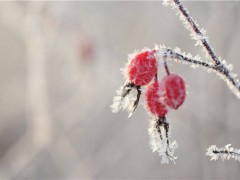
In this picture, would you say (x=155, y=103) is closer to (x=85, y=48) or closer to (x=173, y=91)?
(x=173, y=91)

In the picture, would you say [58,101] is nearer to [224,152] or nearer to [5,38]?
[5,38]

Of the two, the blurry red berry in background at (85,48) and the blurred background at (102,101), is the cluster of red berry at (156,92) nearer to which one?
the blurred background at (102,101)

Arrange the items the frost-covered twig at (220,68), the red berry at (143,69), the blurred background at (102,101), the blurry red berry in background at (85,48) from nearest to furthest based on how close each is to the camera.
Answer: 1. the frost-covered twig at (220,68)
2. the red berry at (143,69)
3. the blurred background at (102,101)
4. the blurry red berry in background at (85,48)

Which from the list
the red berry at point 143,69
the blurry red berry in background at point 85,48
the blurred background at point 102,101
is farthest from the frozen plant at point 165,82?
the blurry red berry in background at point 85,48

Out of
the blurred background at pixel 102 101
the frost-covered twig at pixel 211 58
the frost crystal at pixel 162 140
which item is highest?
the blurred background at pixel 102 101

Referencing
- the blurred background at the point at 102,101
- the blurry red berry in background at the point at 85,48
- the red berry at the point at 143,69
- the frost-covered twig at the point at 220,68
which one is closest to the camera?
the frost-covered twig at the point at 220,68

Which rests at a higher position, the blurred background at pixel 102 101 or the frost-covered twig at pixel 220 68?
the blurred background at pixel 102 101

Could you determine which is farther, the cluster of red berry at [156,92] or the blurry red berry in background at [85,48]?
the blurry red berry in background at [85,48]

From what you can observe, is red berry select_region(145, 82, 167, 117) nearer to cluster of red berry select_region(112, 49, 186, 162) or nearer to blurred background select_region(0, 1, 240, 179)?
cluster of red berry select_region(112, 49, 186, 162)

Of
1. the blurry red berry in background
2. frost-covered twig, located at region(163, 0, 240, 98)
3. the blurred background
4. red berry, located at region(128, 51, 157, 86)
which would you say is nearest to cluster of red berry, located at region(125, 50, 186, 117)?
red berry, located at region(128, 51, 157, 86)
